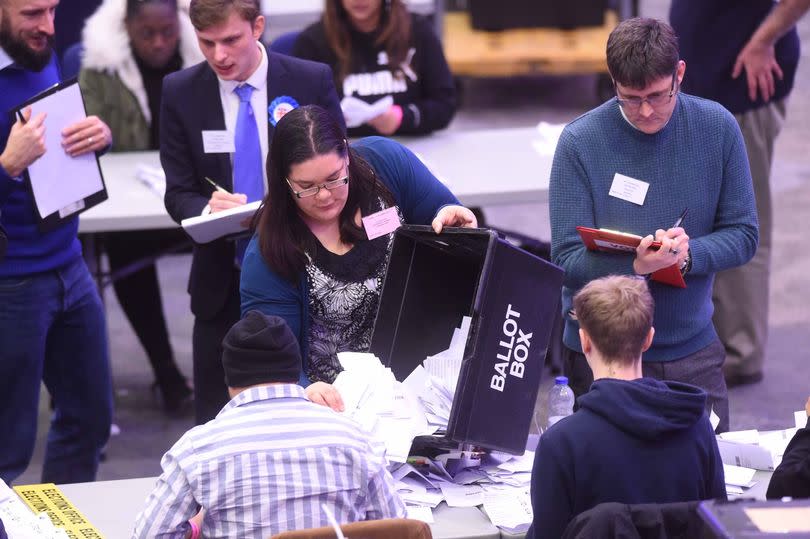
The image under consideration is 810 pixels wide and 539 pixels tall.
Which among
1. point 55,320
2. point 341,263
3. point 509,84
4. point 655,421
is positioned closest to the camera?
point 655,421

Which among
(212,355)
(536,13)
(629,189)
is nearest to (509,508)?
(629,189)

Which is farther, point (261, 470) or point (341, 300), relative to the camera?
point (341, 300)

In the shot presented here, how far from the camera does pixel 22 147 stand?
339 cm

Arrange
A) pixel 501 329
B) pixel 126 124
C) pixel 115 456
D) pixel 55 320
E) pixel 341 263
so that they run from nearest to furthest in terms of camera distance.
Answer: pixel 501 329, pixel 341 263, pixel 55 320, pixel 115 456, pixel 126 124

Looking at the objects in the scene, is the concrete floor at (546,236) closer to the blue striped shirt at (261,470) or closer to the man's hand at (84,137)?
the man's hand at (84,137)

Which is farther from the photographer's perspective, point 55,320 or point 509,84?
point 509,84

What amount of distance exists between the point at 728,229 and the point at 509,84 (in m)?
5.98

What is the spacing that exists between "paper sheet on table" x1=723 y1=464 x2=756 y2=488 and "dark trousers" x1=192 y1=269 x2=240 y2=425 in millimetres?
1552

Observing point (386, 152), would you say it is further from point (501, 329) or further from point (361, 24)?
point (361, 24)

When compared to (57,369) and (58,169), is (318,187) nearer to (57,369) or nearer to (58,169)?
(58,169)

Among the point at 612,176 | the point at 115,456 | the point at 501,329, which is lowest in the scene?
the point at 115,456

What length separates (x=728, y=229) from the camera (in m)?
3.14

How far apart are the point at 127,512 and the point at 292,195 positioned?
872mm

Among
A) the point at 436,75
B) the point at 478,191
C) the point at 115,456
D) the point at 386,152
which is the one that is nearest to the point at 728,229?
the point at 386,152
